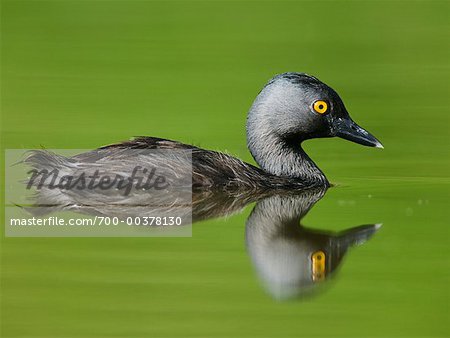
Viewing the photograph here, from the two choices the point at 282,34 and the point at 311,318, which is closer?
the point at 311,318

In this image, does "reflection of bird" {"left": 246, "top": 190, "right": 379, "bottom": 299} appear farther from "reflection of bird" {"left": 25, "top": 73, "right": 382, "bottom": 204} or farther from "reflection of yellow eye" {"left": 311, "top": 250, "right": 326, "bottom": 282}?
"reflection of bird" {"left": 25, "top": 73, "right": 382, "bottom": 204}

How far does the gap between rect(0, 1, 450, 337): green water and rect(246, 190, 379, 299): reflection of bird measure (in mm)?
120

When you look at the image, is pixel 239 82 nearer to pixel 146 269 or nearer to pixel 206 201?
pixel 206 201

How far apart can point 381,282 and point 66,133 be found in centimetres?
577

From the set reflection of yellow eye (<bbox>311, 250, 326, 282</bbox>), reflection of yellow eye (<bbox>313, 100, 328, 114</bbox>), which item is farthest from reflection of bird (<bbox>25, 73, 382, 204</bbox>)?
reflection of yellow eye (<bbox>311, 250, 326, 282</bbox>)

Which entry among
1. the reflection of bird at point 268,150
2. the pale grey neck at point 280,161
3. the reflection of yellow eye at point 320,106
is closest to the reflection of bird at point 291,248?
the reflection of bird at point 268,150

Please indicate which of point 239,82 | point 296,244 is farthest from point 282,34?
point 296,244

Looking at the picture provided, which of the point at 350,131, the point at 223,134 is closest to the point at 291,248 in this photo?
the point at 350,131

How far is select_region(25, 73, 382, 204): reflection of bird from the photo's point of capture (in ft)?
34.7

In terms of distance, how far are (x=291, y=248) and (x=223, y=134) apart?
15.7ft

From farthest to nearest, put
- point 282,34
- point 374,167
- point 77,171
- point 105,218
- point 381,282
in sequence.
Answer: point 282,34, point 374,167, point 77,171, point 105,218, point 381,282

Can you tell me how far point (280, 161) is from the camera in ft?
38.0

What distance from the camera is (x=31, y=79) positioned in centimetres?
1609
